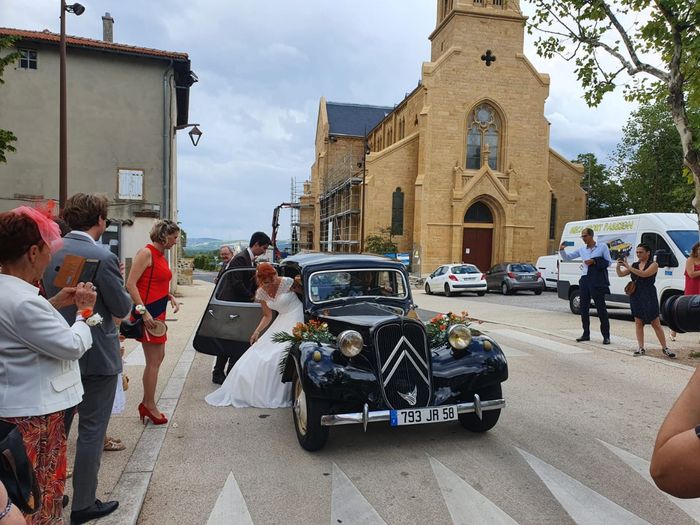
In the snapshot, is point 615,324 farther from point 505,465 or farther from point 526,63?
point 526,63

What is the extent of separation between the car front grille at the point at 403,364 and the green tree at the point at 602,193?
1636 inches

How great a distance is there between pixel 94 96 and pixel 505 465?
67.8 feet

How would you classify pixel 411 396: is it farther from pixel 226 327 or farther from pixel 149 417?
pixel 226 327

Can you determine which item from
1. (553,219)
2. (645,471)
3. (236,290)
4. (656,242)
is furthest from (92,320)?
(553,219)

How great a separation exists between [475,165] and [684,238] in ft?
77.8

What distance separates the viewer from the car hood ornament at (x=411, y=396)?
13.7 ft

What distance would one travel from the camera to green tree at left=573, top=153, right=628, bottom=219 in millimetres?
41031

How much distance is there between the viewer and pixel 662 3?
7.93 m

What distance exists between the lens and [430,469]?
3.88 metres

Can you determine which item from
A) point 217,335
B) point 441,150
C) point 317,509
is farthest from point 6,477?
point 441,150

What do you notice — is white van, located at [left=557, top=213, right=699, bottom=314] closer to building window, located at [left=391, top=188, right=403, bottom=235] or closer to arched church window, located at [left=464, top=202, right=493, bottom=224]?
arched church window, located at [left=464, top=202, right=493, bottom=224]

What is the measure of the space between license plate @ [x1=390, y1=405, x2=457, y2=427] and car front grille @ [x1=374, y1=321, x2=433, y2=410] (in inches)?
5.4

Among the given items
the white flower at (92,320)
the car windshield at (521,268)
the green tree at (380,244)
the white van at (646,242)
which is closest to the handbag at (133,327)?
the white flower at (92,320)

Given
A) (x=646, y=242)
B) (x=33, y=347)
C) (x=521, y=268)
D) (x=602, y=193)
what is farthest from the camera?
(x=602, y=193)
